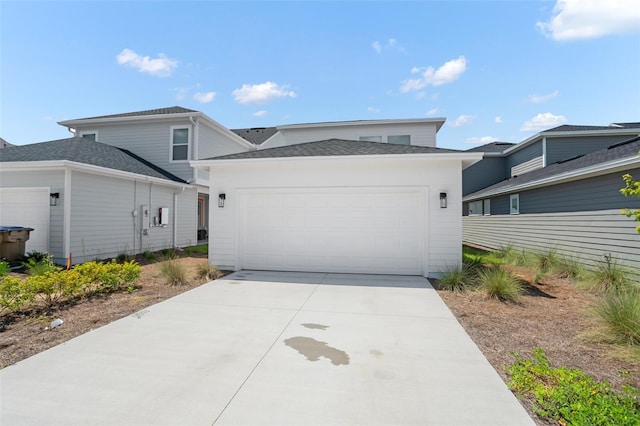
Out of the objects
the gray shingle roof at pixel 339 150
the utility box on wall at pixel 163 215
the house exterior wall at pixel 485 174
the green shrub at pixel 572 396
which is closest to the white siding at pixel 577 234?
the gray shingle roof at pixel 339 150

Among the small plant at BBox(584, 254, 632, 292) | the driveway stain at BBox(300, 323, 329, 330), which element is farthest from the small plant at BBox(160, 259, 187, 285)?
the small plant at BBox(584, 254, 632, 292)

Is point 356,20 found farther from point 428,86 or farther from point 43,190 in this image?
point 43,190

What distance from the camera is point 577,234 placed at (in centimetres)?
865

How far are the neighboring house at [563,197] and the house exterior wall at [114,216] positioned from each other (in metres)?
14.4

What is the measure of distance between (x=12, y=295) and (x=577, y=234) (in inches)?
503

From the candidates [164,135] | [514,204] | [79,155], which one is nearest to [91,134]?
[164,135]

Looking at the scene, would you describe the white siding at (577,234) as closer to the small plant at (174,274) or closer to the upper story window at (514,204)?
the upper story window at (514,204)

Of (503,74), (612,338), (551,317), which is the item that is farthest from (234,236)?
(503,74)

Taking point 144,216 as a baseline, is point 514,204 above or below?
above

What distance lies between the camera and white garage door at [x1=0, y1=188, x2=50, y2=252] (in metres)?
9.09

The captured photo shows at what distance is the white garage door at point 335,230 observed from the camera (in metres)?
7.93

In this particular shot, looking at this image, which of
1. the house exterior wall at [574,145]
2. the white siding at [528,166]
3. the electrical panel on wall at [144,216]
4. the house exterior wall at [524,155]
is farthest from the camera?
the house exterior wall at [524,155]

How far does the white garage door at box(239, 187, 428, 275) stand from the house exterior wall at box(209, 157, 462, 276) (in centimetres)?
20

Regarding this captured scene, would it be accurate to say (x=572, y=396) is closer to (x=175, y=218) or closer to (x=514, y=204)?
(x=514, y=204)
